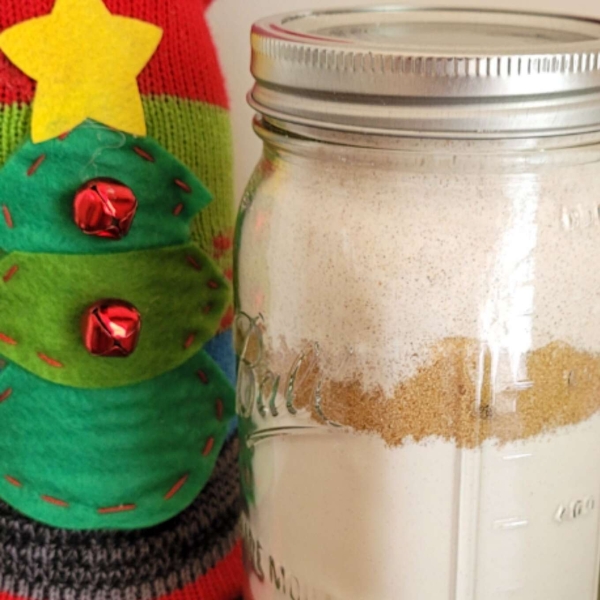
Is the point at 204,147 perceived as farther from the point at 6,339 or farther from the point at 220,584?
the point at 220,584

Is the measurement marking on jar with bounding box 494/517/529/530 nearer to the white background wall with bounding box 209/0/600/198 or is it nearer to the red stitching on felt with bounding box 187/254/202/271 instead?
the red stitching on felt with bounding box 187/254/202/271

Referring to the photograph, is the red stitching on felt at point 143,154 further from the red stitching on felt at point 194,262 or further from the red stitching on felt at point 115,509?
the red stitching on felt at point 115,509

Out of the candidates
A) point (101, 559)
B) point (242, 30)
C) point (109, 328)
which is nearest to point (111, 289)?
point (109, 328)

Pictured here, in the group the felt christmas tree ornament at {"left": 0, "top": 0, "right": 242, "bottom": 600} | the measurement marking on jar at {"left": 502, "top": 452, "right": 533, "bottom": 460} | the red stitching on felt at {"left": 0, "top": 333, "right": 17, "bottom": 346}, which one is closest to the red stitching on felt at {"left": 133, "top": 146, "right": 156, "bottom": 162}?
the felt christmas tree ornament at {"left": 0, "top": 0, "right": 242, "bottom": 600}

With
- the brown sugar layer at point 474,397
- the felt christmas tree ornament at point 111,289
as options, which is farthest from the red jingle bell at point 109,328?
the brown sugar layer at point 474,397

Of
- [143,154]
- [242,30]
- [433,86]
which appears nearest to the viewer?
[433,86]

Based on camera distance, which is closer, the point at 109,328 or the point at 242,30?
the point at 109,328

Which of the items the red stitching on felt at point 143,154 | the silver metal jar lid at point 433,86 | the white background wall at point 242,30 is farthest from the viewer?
the white background wall at point 242,30

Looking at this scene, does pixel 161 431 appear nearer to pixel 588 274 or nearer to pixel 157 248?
pixel 157 248
